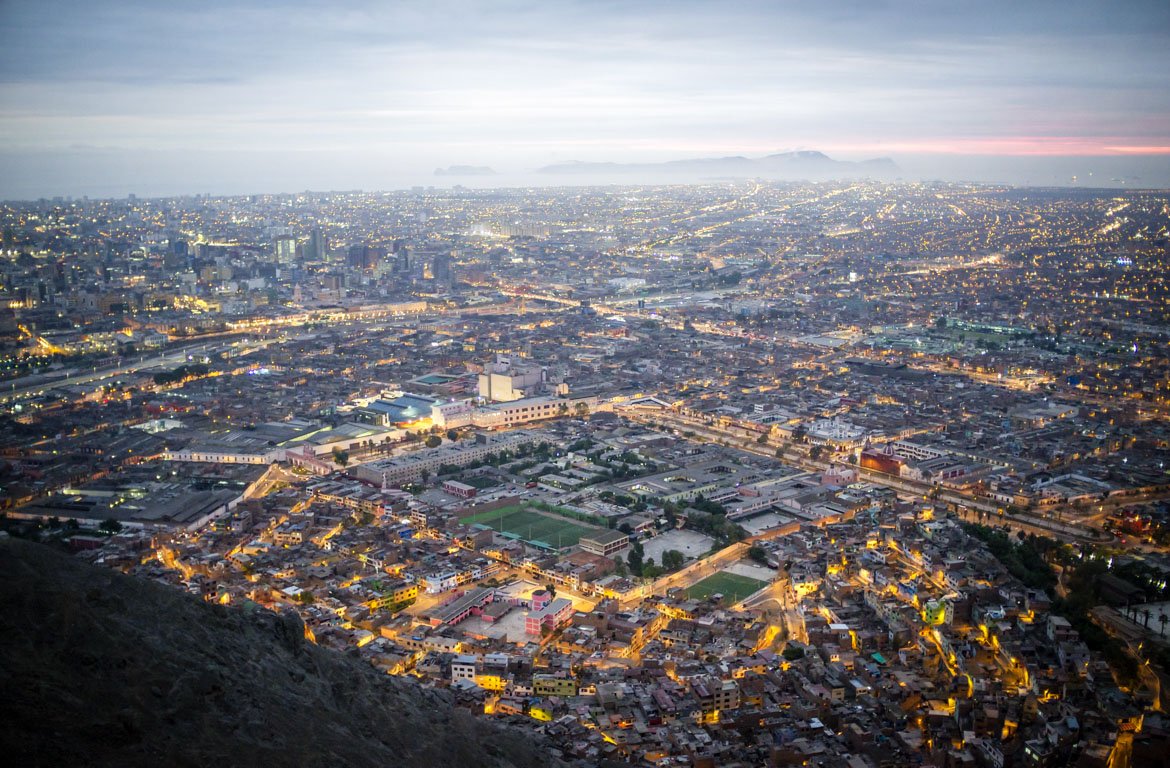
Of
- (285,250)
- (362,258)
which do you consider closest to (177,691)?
(362,258)

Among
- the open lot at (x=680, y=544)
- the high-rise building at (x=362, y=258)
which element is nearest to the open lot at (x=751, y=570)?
the open lot at (x=680, y=544)

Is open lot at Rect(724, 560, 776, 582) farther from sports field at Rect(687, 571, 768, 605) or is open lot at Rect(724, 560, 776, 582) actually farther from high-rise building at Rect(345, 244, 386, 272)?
high-rise building at Rect(345, 244, 386, 272)

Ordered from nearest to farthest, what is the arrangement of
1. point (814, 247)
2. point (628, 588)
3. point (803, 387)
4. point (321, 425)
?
1. point (628, 588)
2. point (321, 425)
3. point (803, 387)
4. point (814, 247)

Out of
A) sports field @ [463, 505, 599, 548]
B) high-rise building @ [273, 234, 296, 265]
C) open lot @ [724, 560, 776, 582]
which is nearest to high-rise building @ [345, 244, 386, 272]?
high-rise building @ [273, 234, 296, 265]

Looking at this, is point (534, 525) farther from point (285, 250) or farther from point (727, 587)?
point (285, 250)

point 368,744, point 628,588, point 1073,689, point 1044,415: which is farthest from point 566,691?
point 1044,415

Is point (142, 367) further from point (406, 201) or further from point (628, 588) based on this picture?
point (406, 201)

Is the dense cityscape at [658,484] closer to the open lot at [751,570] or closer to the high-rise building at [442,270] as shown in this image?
the open lot at [751,570]
